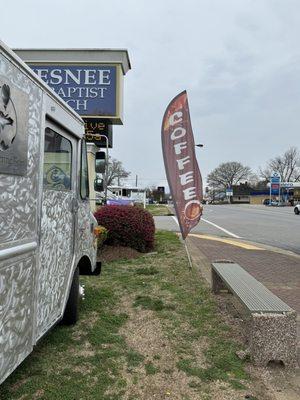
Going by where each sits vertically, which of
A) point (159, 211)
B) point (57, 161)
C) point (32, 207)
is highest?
point (57, 161)

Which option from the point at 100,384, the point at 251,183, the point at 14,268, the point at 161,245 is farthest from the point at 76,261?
the point at 251,183

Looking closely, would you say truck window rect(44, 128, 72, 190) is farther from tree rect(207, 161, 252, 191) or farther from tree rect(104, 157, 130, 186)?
tree rect(207, 161, 252, 191)

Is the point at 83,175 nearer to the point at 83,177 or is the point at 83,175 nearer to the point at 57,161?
the point at 83,177

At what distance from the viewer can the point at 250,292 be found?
517cm

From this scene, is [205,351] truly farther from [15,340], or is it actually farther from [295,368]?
[15,340]

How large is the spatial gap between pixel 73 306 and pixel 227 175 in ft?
417

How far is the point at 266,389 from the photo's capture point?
12.4ft

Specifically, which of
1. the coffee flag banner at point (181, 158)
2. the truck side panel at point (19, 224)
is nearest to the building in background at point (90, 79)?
the coffee flag banner at point (181, 158)

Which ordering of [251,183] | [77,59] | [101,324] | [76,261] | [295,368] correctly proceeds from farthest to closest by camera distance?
[251,183], [77,59], [101,324], [76,261], [295,368]

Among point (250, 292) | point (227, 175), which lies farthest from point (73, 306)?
point (227, 175)

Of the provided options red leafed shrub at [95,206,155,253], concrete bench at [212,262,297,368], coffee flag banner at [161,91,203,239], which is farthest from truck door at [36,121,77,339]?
red leafed shrub at [95,206,155,253]

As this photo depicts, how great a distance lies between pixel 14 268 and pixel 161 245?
9222mm

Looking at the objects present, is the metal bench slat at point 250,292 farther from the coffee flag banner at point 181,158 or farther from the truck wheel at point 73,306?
the coffee flag banner at point 181,158

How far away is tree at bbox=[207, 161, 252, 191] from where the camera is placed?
423 feet
